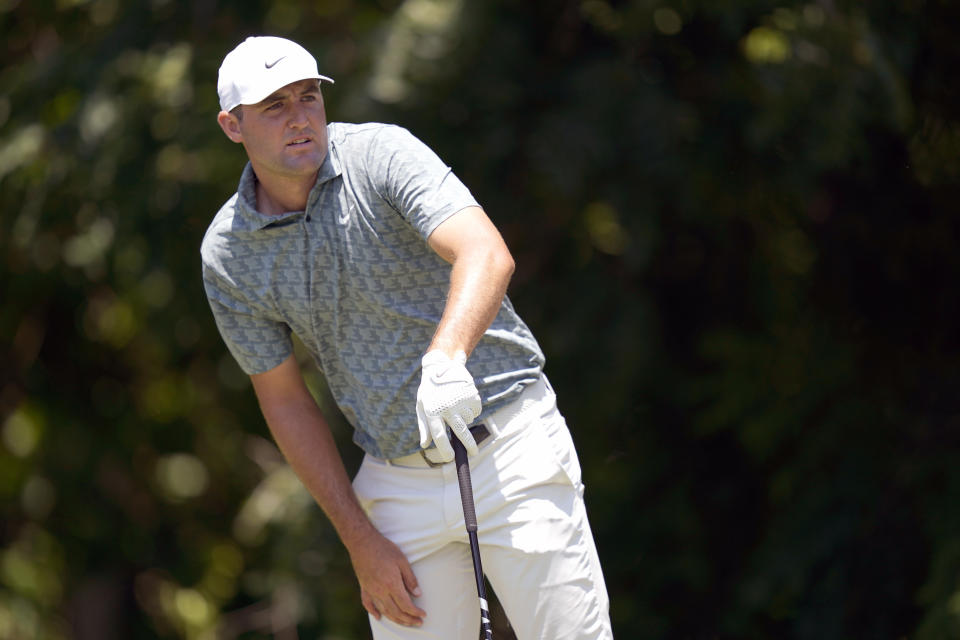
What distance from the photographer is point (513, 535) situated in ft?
6.54

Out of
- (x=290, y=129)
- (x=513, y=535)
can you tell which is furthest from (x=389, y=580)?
(x=290, y=129)

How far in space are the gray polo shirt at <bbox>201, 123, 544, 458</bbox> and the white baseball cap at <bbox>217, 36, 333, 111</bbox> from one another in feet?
0.51

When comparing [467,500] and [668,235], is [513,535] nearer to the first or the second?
[467,500]

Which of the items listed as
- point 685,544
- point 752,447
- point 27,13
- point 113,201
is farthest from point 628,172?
point 27,13

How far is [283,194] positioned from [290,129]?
4.6 inches

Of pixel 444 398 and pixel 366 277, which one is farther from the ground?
pixel 366 277

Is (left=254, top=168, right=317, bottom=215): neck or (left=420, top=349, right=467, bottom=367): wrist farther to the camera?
(left=254, top=168, right=317, bottom=215): neck

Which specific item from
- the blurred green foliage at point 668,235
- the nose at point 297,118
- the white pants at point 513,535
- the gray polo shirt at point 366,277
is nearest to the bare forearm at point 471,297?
the gray polo shirt at point 366,277

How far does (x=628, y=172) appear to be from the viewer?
3549mm

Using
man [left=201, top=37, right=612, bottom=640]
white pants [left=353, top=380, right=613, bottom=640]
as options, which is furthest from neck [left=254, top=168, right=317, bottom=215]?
white pants [left=353, top=380, right=613, bottom=640]

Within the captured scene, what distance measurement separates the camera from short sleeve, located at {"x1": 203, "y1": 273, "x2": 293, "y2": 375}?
2.11 metres

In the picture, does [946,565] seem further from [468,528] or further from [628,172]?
[468,528]

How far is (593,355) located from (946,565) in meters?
1.23

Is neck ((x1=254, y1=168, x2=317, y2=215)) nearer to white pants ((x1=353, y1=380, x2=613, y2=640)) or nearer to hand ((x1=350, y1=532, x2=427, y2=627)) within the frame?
white pants ((x1=353, y1=380, x2=613, y2=640))
